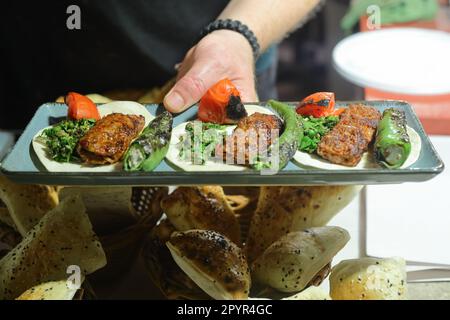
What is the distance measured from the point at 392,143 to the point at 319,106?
0.30 metres

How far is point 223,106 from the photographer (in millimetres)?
1584

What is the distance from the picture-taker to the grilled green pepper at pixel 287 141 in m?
1.39

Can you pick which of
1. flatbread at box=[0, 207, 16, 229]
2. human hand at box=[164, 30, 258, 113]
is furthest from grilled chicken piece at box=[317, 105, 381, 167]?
flatbread at box=[0, 207, 16, 229]

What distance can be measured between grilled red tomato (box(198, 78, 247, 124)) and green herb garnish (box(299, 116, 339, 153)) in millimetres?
185

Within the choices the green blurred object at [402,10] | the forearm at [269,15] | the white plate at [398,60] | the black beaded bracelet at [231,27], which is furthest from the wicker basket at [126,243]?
the green blurred object at [402,10]

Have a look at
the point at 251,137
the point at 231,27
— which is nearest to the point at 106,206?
the point at 251,137

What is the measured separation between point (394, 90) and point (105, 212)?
1629mm

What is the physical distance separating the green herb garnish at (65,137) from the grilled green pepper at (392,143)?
776mm

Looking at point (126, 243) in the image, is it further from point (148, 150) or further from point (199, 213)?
point (148, 150)

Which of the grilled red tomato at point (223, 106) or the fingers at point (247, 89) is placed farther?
the fingers at point (247, 89)

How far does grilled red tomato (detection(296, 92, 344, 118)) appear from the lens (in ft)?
5.26

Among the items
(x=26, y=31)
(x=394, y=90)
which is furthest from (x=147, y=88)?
(x=394, y=90)

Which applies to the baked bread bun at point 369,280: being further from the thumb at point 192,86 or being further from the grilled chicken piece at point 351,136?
the thumb at point 192,86

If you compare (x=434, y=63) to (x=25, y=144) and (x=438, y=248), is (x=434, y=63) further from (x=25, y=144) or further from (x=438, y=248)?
(x=25, y=144)
